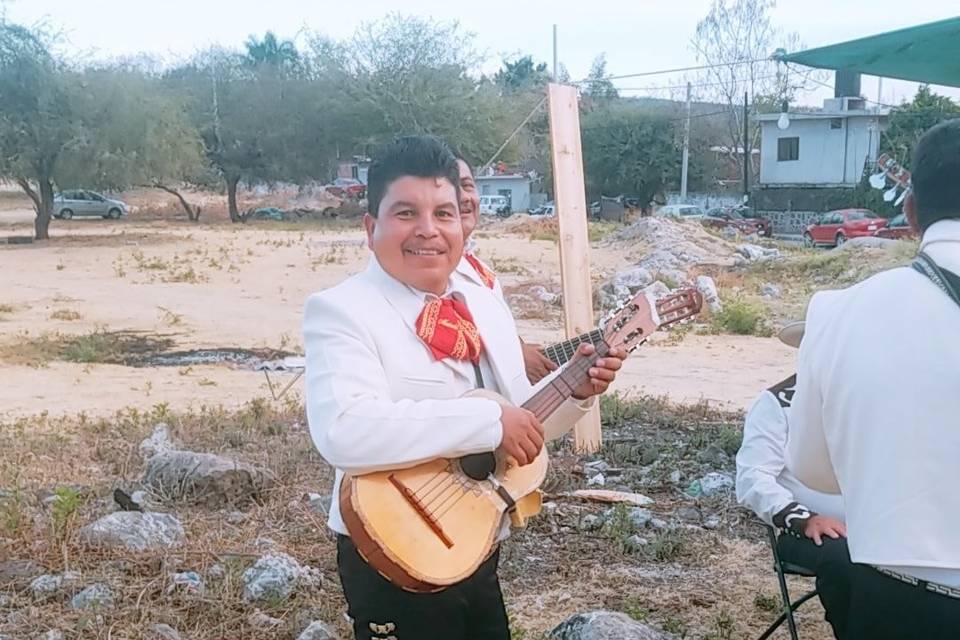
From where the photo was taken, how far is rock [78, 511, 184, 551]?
399 centimetres

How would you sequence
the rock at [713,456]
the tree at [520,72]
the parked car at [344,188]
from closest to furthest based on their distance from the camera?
the rock at [713,456] → the parked car at [344,188] → the tree at [520,72]

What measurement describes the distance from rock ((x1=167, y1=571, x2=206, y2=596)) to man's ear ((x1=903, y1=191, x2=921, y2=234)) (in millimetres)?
2806

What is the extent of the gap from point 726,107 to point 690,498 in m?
40.6

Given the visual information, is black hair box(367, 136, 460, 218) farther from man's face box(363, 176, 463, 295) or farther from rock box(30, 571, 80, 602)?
rock box(30, 571, 80, 602)

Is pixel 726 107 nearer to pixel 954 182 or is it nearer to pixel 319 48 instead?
pixel 319 48

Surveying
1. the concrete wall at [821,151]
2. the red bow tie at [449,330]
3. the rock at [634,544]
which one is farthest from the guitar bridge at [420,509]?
the concrete wall at [821,151]

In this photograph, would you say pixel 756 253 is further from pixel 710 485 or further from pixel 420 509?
pixel 420 509

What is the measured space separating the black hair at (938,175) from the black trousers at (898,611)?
0.66m

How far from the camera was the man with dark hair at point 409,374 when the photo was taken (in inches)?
74.3

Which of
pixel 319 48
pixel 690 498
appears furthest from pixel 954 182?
pixel 319 48

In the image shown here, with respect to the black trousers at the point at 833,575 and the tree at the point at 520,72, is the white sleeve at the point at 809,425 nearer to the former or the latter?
the black trousers at the point at 833,575

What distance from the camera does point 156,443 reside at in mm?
5938

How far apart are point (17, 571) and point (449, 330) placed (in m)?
2.59

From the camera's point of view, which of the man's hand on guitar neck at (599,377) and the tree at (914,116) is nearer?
the man's hand on guitar neck at (599,377)
